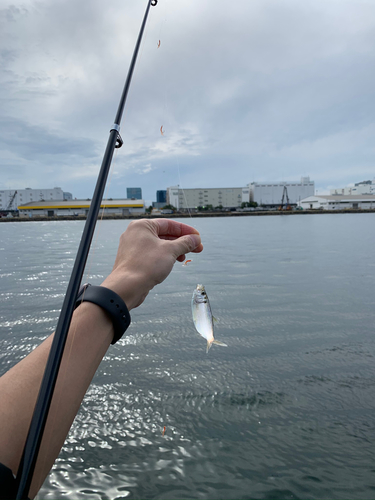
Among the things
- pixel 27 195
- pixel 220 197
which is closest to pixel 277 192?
pixel 220 197

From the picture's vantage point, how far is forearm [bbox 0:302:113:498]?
3.34ft

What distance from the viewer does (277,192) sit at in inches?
6329

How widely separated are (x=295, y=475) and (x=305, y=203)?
492 feet

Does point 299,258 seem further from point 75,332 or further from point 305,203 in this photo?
point 305,203

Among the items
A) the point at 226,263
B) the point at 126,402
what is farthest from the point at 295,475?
the point at 226,263

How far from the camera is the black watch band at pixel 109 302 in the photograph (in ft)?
4.66

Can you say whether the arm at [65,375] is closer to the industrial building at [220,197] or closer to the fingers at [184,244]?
the fingers at [184,244]

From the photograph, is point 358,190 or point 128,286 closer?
point 128,286

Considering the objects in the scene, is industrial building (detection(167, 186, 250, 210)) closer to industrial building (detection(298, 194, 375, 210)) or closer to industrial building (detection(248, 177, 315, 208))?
industrial building (detection(248, 177, 315, 208))

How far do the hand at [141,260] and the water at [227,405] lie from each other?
2.01m

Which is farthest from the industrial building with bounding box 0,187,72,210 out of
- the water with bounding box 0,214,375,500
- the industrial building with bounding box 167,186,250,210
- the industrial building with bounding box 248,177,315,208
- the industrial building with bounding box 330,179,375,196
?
the water with bounding box 0,214,375,500

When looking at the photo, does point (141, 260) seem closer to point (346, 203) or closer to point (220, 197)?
point (346, 203)

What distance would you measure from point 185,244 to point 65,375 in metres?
1.19

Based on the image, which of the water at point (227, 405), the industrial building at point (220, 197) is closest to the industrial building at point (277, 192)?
the industrial building at point (220, 197)
